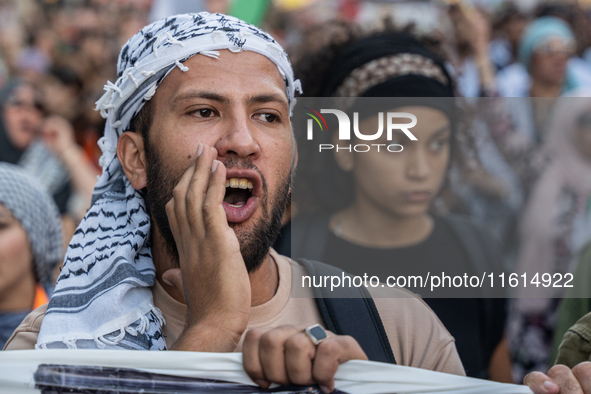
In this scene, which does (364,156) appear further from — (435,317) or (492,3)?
(492,3)

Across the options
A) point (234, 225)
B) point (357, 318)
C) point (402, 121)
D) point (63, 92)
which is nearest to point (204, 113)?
point (234, 225)

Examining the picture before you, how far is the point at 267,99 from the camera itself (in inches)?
81.9

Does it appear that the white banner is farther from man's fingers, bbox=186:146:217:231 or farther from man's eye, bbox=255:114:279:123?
man's eye, bbox=255:114:279:123

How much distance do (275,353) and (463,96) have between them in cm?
294

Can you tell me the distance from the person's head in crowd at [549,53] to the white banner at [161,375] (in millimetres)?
4211

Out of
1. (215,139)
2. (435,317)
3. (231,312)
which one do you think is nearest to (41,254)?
(215,139)

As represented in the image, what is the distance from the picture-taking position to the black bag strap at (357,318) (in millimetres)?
1854

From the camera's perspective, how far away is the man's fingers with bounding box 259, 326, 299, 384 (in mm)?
1492

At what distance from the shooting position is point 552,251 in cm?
368

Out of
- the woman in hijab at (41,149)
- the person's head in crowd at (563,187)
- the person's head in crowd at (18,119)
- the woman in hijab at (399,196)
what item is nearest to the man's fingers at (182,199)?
Answer: the woman in hijab at (399,196)

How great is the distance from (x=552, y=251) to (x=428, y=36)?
152 cm

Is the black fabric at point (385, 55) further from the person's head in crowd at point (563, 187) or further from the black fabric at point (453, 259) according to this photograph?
the person's head in crowd at point (563, 187)

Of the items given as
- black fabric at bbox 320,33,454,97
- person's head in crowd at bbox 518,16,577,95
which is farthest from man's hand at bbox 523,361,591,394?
person's head in crowd at bbox 518,16,577,95

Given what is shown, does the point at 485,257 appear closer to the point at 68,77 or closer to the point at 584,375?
the point at 584,375
